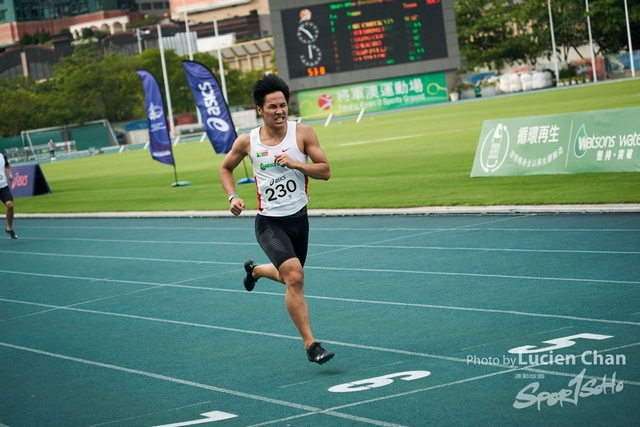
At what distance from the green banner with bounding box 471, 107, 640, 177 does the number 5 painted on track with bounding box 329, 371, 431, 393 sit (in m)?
10.3

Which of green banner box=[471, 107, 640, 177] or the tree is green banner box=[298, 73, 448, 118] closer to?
the tree

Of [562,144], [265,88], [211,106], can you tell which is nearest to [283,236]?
[265,88]

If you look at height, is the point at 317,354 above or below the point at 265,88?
below

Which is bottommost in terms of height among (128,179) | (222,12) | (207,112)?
(128,179)

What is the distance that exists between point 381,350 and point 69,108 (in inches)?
3330

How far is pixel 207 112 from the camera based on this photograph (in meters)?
24.2

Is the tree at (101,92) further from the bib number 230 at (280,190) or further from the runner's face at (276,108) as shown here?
the runner's face at (276,108)

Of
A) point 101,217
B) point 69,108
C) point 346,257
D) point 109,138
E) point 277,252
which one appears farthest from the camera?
point 69,108

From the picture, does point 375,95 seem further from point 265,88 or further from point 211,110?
point 265,88

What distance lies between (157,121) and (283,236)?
20120 mm

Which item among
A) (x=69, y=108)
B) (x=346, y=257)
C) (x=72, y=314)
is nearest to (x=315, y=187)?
(x=346, y=257)

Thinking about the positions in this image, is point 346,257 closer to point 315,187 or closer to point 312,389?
point 312,389

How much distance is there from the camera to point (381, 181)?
71.9 ft

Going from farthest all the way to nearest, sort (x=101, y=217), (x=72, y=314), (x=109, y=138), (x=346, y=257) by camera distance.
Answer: (x=109, y=138) → (x=101, y=217) → (x=346, y=257) → (x=72, y=314)
